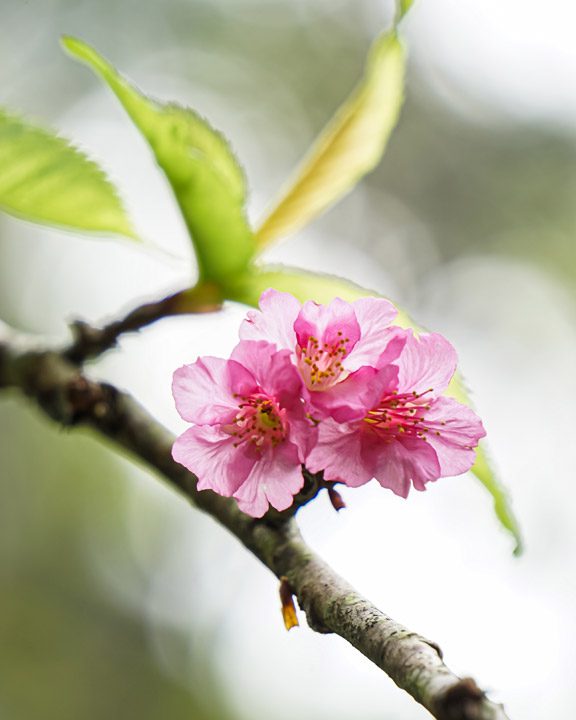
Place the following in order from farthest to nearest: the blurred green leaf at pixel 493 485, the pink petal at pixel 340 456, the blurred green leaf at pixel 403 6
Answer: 1. the blurred green leaf at pixel 403 6
2. the blurred green leaf at pixel 493 485
3. the pink petal at pixel 340 456

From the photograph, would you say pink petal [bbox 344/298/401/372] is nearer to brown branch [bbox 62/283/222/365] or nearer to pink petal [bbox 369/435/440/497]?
pink petal [bbox 369/435/440/497]

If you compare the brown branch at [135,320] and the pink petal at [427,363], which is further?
the brown branch at [135,320]

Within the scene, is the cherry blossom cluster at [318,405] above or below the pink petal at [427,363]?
below

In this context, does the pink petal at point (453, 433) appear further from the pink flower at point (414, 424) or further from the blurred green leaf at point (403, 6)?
the blurred green leaf at point (403, 6)

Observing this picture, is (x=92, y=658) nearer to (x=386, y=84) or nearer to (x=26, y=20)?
(x=26, y=20)

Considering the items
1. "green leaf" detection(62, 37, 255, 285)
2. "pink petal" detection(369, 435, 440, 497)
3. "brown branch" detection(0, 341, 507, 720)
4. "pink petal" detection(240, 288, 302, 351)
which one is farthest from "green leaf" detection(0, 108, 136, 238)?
"pink petal" detection(369, 435, 440, 497)

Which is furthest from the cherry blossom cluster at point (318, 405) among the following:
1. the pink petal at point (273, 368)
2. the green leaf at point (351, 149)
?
the green leaf at point (351, 149)

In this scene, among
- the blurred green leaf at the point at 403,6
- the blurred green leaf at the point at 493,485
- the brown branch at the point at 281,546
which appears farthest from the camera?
the blurred green leaf at the point at 403,6

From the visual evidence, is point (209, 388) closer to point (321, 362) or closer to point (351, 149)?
point (321, 362)

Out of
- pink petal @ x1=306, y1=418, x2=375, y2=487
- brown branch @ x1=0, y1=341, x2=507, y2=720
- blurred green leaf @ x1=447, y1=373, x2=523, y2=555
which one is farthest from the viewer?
blurred green leaf @ x1=447, y1=373, x2=523, y2=555
